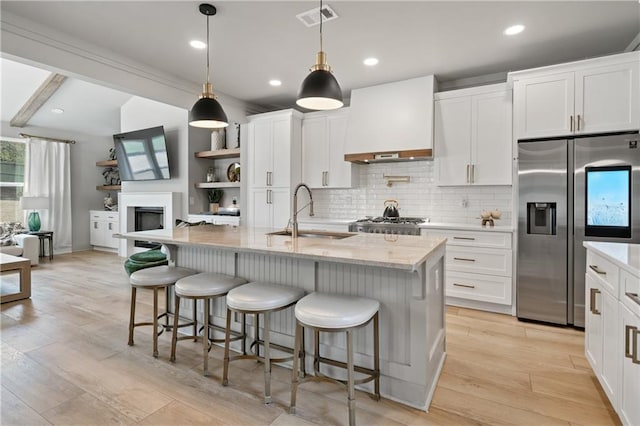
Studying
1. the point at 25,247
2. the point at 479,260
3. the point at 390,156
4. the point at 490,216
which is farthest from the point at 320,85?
the point at 25,247

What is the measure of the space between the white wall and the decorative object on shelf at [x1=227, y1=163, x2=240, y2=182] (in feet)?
13.7

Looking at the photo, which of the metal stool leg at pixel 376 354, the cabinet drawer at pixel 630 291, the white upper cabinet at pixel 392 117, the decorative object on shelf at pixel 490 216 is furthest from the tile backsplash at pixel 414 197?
the metal stool leg at pixel 376 354

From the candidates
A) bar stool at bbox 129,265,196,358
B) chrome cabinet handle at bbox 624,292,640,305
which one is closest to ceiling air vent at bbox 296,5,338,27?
bar stool at bbox 129,265,196,358

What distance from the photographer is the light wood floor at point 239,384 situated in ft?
6.10

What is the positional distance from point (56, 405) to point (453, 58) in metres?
4.41

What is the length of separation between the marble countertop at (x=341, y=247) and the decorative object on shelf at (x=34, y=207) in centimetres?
552

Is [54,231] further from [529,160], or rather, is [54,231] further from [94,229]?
[529,160]

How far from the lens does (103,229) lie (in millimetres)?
7523

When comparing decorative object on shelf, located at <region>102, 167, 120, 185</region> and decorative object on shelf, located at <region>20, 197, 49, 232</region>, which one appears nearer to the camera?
decorative object on shelf, located at <region>20, 197, 49, 232</region>

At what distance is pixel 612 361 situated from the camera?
1.80 m

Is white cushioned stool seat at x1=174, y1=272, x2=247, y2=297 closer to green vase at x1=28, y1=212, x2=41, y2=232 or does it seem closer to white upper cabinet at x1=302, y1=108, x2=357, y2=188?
white upper cabinet at x1=302, y1=108, x2=357, y2=188

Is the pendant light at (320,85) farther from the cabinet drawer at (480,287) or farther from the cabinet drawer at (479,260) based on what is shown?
the cabinet drawer at (480,287)

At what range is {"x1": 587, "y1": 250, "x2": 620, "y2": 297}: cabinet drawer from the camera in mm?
1763

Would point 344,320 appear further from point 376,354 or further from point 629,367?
point 629,367
